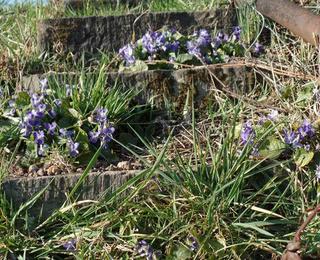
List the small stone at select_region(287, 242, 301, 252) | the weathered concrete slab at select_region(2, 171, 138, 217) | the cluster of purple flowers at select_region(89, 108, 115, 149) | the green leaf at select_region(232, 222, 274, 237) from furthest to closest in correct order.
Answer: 1. the cluster of purple flowers at select_region(89, 108, 115, 149)
2. the weathered concrete slab at select_region(2, 171, 138, 217)
3. the green leaf at select_region(232, 222, 274, 237)
4. the small stone at select_region(287, 242, 301, 252)

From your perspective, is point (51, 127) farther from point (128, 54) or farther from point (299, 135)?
point (299, 135)

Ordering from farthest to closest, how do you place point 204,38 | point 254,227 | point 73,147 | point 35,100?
point 204,38
point 35,100
point 73,147
point 254,227

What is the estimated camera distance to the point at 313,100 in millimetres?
3607

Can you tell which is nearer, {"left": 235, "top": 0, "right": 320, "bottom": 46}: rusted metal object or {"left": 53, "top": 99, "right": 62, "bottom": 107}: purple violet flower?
{"left": 53, "top": 99, "right": 62, "bottom": 107}: purple violet flower

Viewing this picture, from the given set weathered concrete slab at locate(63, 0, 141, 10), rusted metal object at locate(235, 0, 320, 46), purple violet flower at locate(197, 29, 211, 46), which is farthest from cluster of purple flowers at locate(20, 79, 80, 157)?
weathered concrete slab at locate(63, 0, 141, 10)

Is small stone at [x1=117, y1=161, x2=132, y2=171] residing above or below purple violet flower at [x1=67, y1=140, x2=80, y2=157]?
below

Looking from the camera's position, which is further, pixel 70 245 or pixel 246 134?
pixel 246 134

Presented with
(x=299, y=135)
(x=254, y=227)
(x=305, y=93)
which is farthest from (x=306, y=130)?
(x=254, y=227)

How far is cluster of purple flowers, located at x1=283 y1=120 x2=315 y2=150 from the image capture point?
3.29m

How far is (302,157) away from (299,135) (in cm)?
11

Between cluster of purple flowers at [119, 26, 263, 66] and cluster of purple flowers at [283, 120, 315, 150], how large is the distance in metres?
0.80

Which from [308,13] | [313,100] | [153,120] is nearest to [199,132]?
[153,120]

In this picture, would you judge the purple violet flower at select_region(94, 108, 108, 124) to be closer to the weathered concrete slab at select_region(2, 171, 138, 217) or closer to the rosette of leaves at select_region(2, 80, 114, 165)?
the rosette of leaves at select_region(2, 80, 114, 165)

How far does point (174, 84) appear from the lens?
3.80 meters
